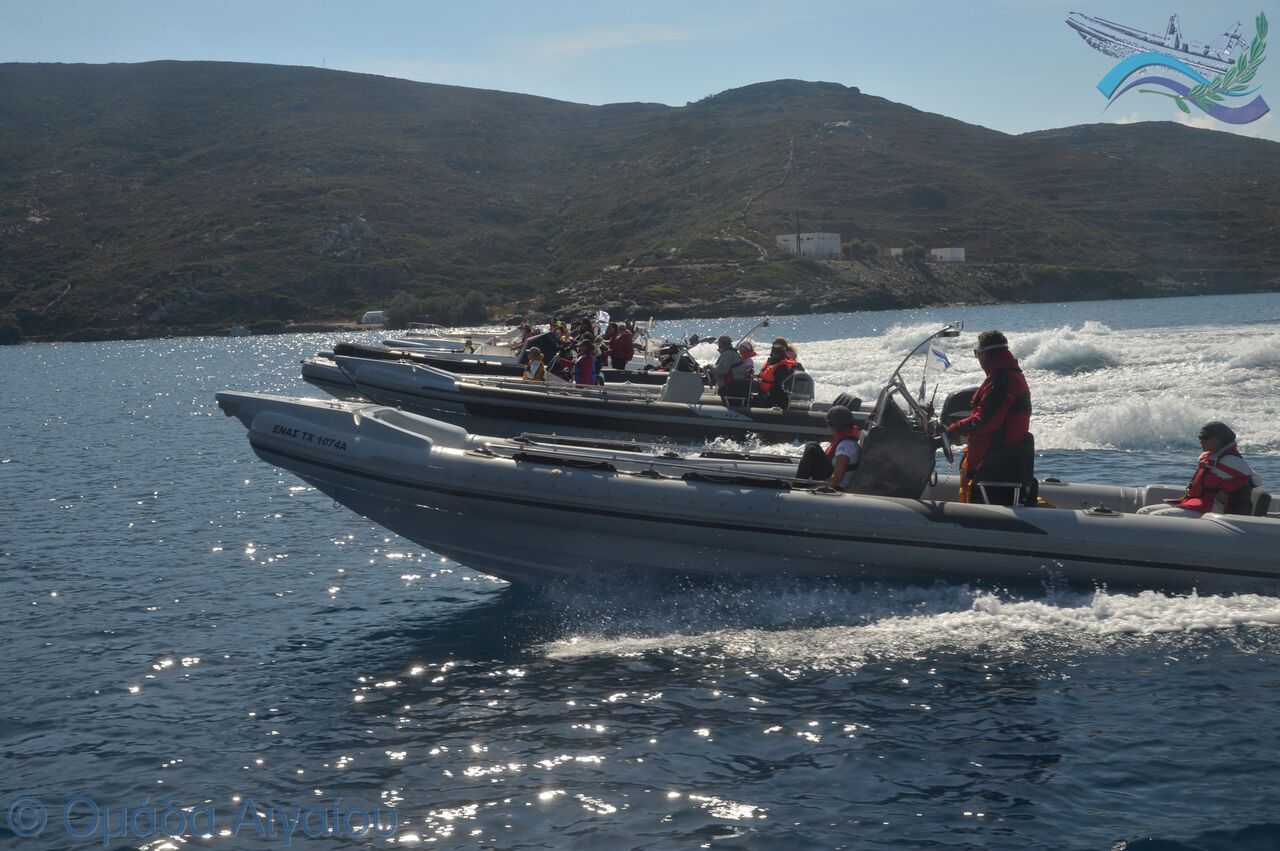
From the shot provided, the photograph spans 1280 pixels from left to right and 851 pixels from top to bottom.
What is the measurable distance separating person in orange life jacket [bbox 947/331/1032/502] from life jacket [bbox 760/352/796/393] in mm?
7908

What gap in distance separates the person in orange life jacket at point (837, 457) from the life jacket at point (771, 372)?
23.1ft

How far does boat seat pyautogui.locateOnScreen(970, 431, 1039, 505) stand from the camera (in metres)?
8.55

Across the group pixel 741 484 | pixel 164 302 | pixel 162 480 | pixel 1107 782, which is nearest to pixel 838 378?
pixel 162 480

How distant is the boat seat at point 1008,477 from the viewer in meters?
8.55

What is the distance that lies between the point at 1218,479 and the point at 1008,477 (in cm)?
156

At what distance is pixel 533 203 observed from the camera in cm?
12950

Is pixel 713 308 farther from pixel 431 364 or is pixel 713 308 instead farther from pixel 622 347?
pixel 431 364

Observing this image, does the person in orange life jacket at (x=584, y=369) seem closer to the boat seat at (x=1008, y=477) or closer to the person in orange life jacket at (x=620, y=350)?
the person in orange life jacket at (x=620, y=350)

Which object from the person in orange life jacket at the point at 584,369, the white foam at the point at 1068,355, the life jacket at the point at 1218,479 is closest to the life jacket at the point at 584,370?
the person in orange life jacket at the point at 584,369

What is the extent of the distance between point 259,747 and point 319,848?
1468mm

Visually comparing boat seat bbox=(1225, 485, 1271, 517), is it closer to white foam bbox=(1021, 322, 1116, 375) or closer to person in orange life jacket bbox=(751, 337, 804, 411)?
person in orange life jacket bbox=(751, 337, 804, 411)

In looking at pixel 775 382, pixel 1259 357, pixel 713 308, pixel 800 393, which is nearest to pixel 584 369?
pixel 775 382

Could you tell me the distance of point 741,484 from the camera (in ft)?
29.4

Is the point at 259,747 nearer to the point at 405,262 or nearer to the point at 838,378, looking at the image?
the point at 838,378
